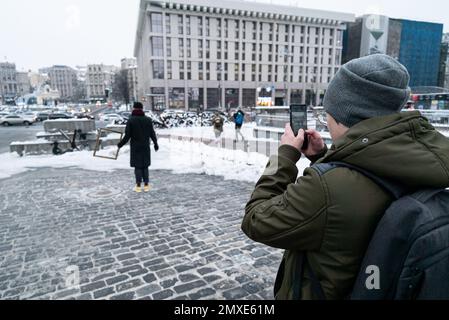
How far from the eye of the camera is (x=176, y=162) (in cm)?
1131

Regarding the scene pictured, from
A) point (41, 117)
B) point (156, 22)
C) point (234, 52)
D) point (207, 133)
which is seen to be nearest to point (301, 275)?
point (207, 133)

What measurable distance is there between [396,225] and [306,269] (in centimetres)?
45

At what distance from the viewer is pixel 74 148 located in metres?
13.4

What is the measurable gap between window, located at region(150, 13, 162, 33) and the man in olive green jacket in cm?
7334

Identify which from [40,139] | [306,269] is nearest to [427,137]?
[306,269]

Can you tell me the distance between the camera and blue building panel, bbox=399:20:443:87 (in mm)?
90938

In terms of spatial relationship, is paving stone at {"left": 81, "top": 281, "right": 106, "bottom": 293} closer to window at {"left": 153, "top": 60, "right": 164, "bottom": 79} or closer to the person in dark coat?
the person in dark coat

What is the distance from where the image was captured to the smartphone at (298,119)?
169cm

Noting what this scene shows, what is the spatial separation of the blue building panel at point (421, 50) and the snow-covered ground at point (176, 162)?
315 ft

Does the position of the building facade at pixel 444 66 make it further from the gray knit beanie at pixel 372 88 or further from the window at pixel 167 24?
the gray knit beanie at pixel 372 88

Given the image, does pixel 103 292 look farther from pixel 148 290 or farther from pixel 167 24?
pixel 167 24

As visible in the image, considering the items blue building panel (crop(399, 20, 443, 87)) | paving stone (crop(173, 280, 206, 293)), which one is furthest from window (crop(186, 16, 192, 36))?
paving stone (crop(173, 280, 206, 293))

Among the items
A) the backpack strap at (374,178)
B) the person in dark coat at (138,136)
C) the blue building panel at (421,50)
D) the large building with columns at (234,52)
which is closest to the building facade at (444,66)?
the blue building panel at (421,50)
